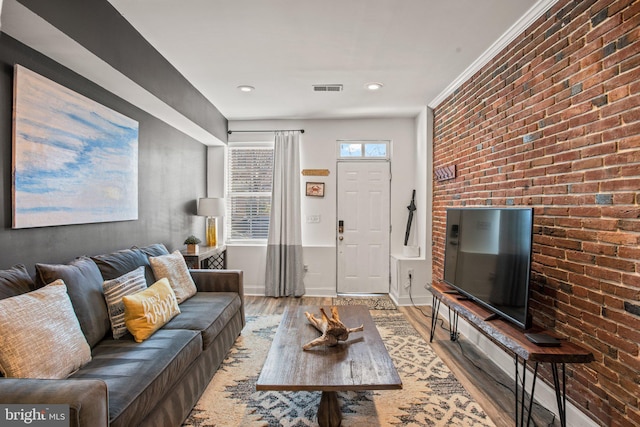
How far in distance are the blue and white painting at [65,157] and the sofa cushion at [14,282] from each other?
11.1 inches

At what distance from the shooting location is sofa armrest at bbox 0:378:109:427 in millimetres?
1133

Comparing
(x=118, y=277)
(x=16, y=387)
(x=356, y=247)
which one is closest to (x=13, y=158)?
(x=118, y=277)

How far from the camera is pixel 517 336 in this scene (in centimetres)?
199

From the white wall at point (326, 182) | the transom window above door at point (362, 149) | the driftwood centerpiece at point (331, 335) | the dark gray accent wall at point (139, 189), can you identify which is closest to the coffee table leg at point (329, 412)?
the driftwood centerpiece at point (331, 335)

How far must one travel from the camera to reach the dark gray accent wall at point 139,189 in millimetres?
1892

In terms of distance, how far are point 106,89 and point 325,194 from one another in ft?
10.00

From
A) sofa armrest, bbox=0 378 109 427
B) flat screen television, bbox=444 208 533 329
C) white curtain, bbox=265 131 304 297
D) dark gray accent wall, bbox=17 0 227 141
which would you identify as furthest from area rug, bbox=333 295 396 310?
Answer: sofa armrest, bbox=0 378 109 427

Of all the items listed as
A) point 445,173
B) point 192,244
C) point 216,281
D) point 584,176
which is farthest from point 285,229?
point 584,176

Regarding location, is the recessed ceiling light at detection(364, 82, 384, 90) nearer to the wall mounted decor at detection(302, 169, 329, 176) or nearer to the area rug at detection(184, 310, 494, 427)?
the wall mounted decor at detection(302, 169, 329, 176)

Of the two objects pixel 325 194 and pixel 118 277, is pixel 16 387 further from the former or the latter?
pixel 325 194

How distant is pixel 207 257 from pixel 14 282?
2572 mm

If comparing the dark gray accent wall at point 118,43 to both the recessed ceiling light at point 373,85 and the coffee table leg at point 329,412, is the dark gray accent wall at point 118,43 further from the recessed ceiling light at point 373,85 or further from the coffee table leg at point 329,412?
the coffee table leg at point 329,412

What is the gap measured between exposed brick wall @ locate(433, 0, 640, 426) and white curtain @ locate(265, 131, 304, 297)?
9.38 feet

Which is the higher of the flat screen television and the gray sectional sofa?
the flat screen television
